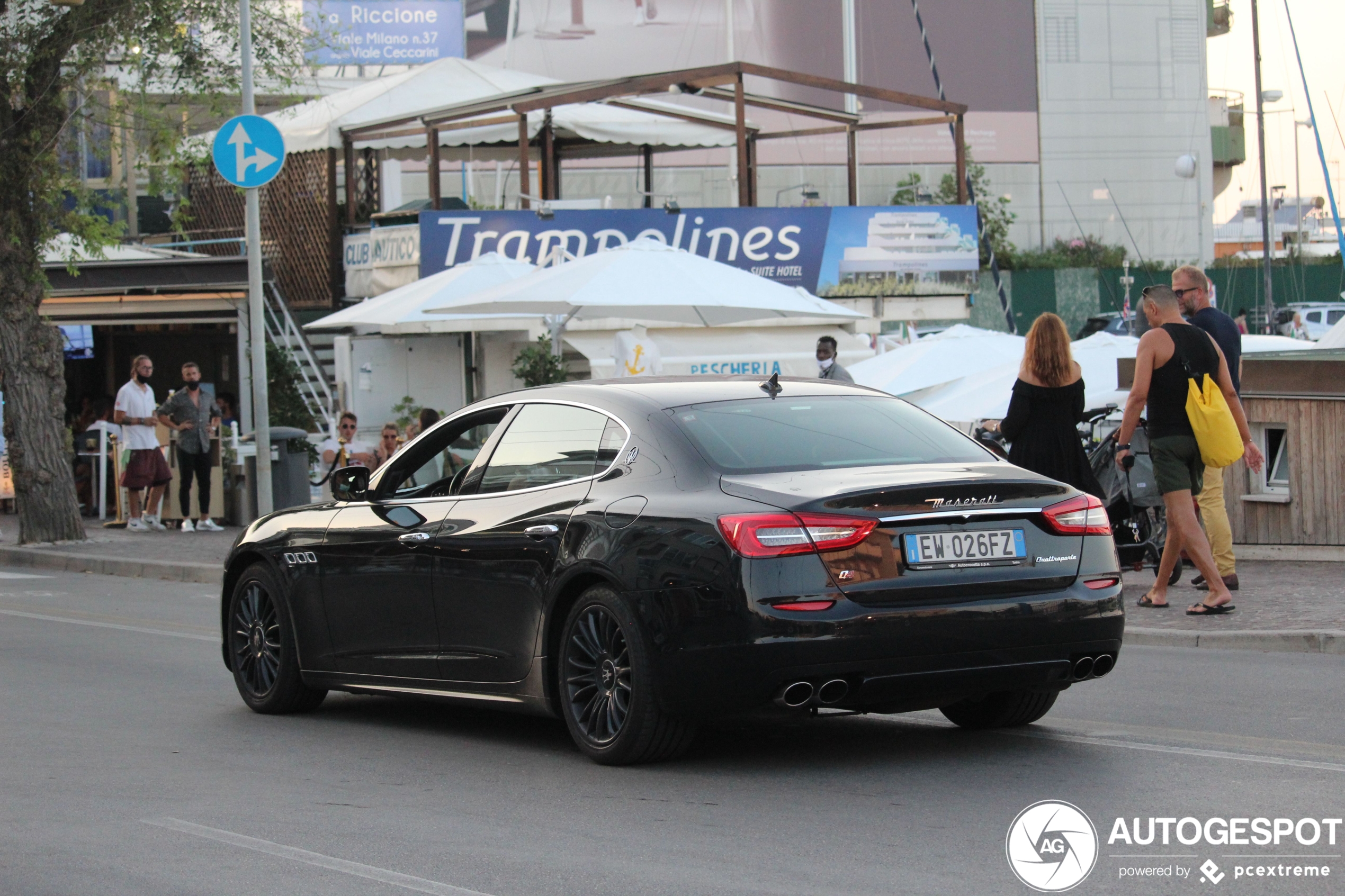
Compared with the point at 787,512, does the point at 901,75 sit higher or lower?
higher

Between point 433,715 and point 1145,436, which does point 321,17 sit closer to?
point 1145,436

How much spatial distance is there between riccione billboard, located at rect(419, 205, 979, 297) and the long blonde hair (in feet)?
46.5

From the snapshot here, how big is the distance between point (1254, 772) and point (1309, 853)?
116 cm

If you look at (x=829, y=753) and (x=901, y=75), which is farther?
(x=901, y=75)

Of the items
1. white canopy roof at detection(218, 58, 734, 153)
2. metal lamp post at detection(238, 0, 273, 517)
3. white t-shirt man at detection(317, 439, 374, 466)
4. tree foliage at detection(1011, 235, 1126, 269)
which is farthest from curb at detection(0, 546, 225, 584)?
tree foliage at detection(1011, 235, 1126, 269)

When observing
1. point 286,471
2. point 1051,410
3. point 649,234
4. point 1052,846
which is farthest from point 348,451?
point 1052,846

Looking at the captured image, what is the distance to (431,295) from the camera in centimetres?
2055

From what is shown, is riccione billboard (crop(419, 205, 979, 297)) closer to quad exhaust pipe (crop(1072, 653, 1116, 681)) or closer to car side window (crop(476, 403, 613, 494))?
car side window (crop(476, 403, 613, 494))

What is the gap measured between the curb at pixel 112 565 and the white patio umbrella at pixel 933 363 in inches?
275

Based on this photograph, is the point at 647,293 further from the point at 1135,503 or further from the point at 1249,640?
the point at 1249,640

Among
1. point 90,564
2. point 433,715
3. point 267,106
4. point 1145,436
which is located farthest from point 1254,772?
point 267,106

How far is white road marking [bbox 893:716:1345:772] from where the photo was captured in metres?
6.24

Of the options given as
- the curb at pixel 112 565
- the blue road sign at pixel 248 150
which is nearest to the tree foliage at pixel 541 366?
the blue road sign at pixel 248 150

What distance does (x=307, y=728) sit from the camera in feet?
25.7
